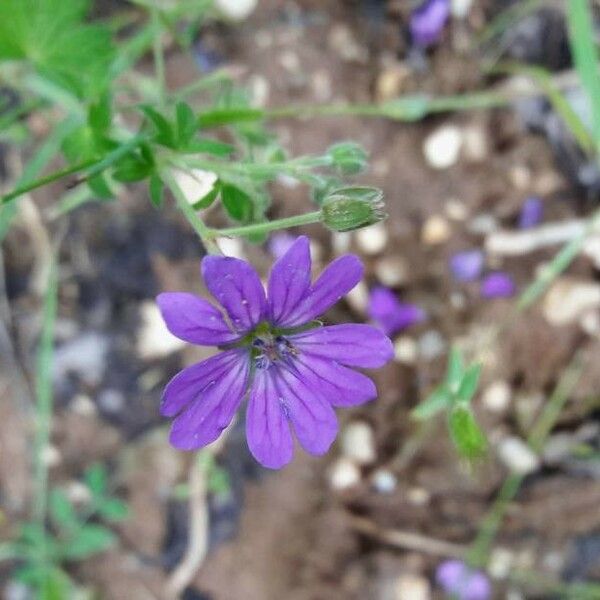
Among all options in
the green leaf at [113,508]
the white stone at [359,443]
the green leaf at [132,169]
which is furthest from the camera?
the white stone at [359,443]

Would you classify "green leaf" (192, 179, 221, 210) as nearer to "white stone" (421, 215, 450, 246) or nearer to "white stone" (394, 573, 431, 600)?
"white stone" (421, 215, 450, 246)

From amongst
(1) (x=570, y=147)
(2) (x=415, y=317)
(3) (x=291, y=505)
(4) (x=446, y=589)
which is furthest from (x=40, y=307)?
(1) (x=570, y=147)

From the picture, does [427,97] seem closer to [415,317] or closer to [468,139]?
[468,139]

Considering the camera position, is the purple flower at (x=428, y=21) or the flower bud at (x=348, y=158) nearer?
the flower bud at (x=348, y=158)

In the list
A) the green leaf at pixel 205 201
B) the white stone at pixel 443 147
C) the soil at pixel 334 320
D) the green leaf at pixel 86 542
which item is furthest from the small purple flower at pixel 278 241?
the green leaf at pixel 205 201

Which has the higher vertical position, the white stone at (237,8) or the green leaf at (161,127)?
the white stone at (237,8)

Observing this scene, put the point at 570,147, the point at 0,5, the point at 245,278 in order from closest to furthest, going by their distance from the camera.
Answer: the point at 245,278
the point at 0,5
the point at 570,147

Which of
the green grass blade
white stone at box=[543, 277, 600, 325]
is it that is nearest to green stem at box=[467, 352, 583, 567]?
white stone at box=[543, 277, 600, 325]

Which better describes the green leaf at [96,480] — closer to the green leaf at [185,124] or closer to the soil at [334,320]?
the soil at [334,320]
